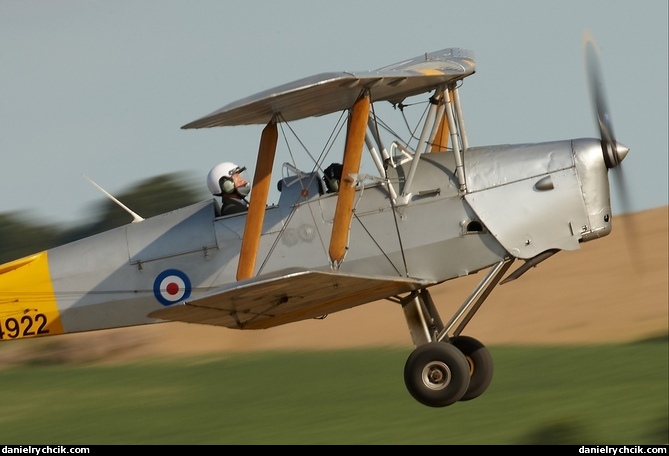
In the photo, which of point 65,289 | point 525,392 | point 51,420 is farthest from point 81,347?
point 65,289

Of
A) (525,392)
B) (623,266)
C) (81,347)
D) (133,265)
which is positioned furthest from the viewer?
(81,347)

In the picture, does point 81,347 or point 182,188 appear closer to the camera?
point 81,347

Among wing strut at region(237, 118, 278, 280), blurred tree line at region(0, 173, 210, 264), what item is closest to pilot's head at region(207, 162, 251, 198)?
wing strut at region(237, 118, 278, 280)

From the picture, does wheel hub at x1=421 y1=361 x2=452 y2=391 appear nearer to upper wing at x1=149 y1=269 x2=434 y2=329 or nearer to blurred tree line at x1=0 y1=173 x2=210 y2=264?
upper wing at x1=149 y1=269 x2=434 y2=329

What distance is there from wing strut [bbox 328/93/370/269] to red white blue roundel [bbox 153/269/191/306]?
5.31ft

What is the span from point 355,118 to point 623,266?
27.0 m

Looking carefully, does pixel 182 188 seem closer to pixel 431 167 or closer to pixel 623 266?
pixel 623 266

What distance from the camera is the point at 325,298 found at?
1049cm

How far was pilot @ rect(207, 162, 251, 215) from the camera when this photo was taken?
1122 centimetres

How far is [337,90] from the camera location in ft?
33.5

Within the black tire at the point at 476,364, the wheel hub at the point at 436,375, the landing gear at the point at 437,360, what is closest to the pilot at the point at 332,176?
the landing gear at the point at 437,360

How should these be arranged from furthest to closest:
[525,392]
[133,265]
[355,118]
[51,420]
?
[51,420] → [525,392] → [133,265] → [355,118]

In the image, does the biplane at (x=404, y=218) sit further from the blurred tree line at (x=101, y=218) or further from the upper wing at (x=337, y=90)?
the blurred tree line at (x=101, y=218)

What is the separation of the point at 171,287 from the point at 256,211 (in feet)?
4.46
